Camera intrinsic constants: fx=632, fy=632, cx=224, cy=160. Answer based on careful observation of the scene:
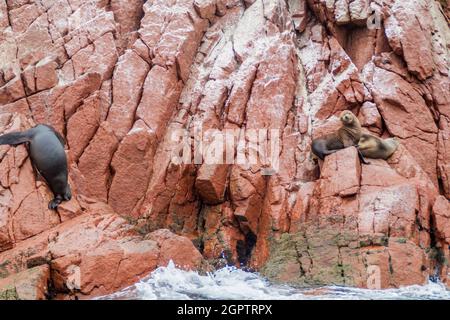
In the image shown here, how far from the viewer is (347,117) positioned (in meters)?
12.5

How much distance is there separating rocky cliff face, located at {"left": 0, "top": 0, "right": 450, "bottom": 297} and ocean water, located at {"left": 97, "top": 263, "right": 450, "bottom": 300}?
25cm

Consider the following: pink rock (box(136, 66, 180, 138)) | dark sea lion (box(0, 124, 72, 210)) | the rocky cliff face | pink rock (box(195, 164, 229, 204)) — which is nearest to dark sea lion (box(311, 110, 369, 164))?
the rocky cliff face

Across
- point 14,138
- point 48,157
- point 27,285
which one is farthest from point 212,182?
point 27,285

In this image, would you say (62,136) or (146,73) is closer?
(62,136)

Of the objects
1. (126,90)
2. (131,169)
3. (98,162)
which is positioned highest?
(126,90)

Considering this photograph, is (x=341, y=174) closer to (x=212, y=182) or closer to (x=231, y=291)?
(x=212, y=182)

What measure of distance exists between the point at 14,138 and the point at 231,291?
4.73 metres

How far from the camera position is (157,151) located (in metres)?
13.0

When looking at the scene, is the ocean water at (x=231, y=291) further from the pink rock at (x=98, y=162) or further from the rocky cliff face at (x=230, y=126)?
the pink rock at (x=98, y=162)

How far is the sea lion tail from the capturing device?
11148mm
